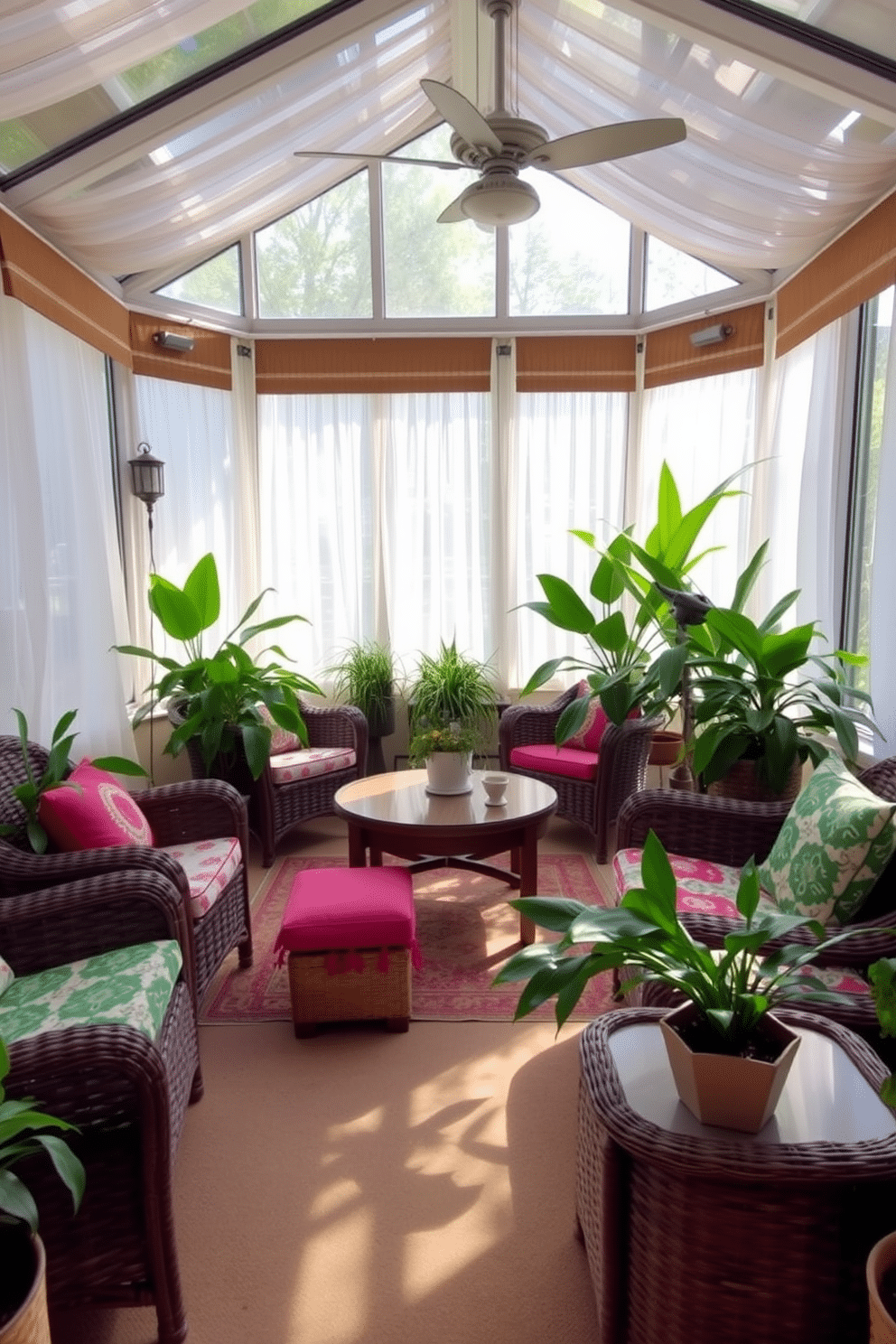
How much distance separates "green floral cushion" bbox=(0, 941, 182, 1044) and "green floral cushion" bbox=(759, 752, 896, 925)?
1508 mm

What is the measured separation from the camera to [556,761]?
409 centimetres

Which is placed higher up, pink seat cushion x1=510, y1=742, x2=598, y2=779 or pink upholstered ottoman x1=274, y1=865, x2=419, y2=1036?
pink seat cushion x1=510, y1=742, x2=598, y2=779

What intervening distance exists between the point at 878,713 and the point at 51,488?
3322 mm

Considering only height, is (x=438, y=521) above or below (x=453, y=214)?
below

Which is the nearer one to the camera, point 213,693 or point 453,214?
point 453,214

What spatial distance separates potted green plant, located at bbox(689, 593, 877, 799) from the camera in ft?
9.40

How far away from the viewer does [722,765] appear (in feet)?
9.59

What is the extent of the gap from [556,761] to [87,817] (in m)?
2.28

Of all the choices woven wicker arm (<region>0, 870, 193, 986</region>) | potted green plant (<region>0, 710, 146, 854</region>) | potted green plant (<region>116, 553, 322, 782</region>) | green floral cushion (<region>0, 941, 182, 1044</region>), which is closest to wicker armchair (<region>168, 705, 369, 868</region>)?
potted green plant (<region>116, 553, 322, 782</region>)

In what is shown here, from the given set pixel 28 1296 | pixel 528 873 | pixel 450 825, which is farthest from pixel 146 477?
pixel 28 1296

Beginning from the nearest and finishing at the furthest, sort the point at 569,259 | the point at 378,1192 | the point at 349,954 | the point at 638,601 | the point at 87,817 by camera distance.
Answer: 1. the point at 378,1192
2. the point at 87,817
3. the point at 349,954
4. the point at 638,601
5. the point at 569,259

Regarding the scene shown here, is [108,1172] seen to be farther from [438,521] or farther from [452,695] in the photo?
[438,521]

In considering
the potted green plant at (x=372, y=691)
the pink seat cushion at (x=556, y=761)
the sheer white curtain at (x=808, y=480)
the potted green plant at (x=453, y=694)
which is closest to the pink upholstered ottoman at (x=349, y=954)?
the pink seat cushion at (x=556, y=761)

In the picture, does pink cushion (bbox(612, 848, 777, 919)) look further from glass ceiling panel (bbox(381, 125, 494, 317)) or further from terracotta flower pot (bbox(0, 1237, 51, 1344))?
glass ceiling panel (bbox(381, 125, 494, 317))
